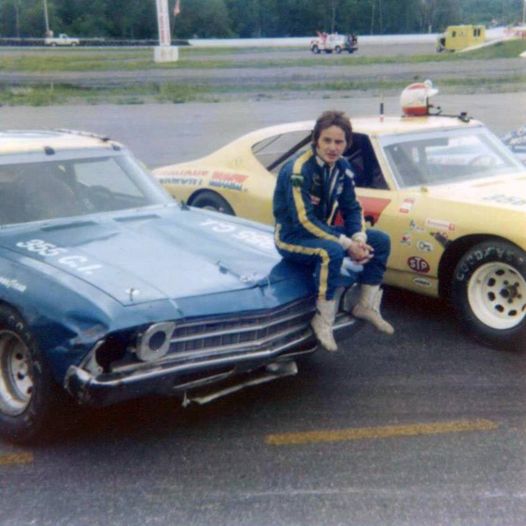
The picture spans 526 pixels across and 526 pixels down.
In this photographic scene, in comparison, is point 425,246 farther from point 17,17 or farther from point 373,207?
point 17,17

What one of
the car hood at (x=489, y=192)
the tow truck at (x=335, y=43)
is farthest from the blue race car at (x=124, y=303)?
the tow truck at (x=335, y=43)

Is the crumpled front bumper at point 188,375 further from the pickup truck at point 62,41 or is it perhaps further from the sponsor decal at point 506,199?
the pickup truck at point 62,41

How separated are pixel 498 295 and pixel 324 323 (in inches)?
62.0

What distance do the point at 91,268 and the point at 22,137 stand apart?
186cm

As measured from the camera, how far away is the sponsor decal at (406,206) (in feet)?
20.5

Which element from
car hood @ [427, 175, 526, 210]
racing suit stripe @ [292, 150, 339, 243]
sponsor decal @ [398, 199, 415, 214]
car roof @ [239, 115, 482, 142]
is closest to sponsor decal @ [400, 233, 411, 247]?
sponsor decal @ [398, 199, 415, 214]

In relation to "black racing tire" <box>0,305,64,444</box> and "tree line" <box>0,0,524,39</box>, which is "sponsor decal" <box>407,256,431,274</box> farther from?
"tree line" <box>0,0,524,39</box>

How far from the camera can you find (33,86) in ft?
112

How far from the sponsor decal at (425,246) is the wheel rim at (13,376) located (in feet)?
9.39

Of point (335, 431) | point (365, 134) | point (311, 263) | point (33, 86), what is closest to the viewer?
point (335, 431)

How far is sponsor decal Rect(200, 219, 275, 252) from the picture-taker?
5.28 metres

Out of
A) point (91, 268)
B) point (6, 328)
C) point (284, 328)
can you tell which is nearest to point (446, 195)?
point (284, 328)

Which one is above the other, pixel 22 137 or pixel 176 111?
pixel 22 137

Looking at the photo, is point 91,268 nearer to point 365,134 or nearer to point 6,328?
point 6,328
